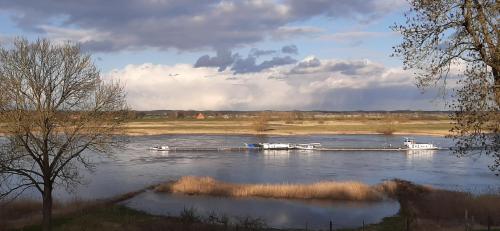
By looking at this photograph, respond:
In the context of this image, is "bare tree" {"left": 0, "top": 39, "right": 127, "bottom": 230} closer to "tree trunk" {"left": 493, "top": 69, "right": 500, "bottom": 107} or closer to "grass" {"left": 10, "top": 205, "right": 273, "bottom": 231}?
"grass" {"left": 10, "top": 205, "right": 273, "bottom": 231}

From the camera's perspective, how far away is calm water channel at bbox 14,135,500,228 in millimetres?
31345

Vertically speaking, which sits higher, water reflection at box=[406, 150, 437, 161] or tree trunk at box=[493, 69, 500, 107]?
tree trunk at box=[493, 69, 500, 107]

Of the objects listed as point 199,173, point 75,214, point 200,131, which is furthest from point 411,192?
point 200,131

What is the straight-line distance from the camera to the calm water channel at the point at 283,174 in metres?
31.3

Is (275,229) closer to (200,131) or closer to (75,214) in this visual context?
(75,214)

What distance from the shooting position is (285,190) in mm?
36469

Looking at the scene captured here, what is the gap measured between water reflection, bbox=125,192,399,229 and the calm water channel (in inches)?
2.1

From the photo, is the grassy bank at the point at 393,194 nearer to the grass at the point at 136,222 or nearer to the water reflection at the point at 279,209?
the water reflection at the point at 279,209

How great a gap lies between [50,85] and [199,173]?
27.7 metres

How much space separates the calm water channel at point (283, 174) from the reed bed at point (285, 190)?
1373mm

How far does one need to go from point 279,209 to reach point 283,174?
51.7 feet

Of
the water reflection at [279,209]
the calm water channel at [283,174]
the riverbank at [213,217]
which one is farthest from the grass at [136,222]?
the calm water channel at [283,174]

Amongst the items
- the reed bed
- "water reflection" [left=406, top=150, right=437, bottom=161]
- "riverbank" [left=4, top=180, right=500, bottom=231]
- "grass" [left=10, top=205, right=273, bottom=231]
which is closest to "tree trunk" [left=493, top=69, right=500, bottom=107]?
"riverbank" [left=4, top=180, right=500, bottom=231]

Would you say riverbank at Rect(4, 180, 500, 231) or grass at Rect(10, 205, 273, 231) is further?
riverbank at Rect(4, 180, 500, 231)
